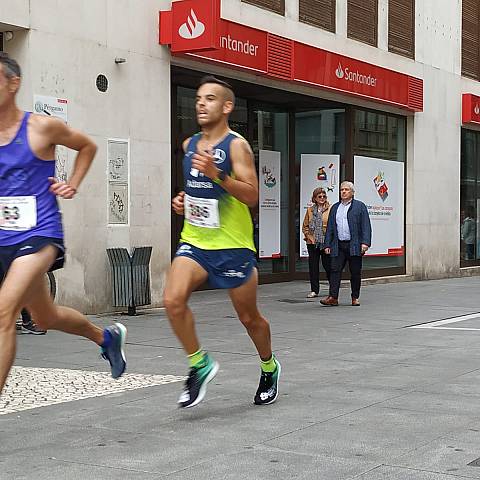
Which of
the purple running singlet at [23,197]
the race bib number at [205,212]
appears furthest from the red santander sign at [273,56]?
the purple running singlet at [23,197]

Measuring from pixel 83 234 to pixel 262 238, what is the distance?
590 centimetres

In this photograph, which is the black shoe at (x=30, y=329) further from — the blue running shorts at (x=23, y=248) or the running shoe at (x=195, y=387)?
the blue running shorts at (x=23, y=248)

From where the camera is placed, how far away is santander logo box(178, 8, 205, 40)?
12875mm

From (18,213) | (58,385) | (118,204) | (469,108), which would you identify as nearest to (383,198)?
(469,108)

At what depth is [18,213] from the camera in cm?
506

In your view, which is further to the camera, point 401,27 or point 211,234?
point 401,27

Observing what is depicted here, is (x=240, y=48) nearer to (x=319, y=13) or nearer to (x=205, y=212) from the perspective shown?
(x=319, y=13)

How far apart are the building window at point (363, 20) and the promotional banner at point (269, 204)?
2716mm

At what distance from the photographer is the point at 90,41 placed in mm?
12203

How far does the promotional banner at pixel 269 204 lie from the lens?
57.5ft

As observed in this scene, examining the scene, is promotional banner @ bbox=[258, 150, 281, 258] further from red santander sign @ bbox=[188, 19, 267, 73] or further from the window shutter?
the window shutter

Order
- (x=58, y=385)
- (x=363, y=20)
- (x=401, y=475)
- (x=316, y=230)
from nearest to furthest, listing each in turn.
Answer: (x=401, y=475) → (x=58, y=385) → (x=316, y=230) → (x=363, y=20)

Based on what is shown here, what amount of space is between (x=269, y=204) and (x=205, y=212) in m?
12.0

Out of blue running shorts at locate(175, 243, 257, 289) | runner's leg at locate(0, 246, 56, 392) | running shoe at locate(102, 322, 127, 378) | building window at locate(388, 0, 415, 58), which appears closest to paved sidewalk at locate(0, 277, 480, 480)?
running shoe at locate(102, 322, 127, 378)
